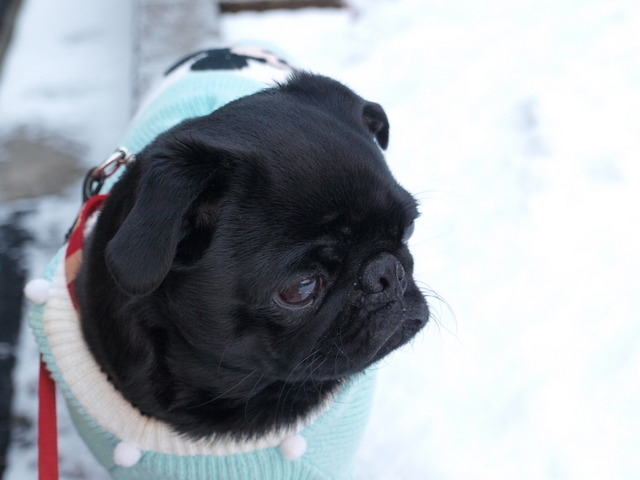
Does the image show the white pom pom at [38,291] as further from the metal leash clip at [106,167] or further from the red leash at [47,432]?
the metal leash clip at [106,167]

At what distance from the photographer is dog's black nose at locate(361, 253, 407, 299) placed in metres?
1.41

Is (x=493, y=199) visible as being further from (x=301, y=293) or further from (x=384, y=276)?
(x=301, y=293)

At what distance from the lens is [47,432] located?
1.62 meters

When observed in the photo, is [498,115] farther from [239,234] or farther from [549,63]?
[239,234]

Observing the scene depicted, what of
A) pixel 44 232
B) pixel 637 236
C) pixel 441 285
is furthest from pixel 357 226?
pixel 44 232

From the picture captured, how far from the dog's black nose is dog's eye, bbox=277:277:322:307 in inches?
3.9

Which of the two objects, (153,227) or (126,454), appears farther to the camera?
(126,454)

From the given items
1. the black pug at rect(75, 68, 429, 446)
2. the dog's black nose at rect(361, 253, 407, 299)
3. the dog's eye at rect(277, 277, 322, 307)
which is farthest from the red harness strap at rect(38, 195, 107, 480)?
the dog's black nose at rect(361, 253, 407, 299)

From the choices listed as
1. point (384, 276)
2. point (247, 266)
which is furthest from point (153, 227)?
point (384, 276)

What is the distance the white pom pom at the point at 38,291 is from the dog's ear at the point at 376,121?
862 mm

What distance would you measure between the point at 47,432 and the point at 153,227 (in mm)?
694

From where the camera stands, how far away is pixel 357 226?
4.58 ft

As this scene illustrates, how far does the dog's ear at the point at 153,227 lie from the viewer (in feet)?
3.99

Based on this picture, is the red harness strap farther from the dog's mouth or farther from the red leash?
the dog's mouth
